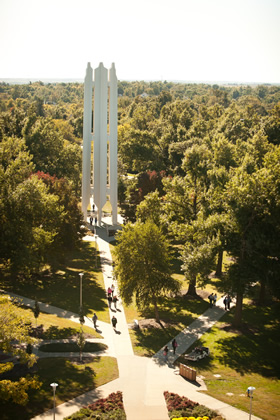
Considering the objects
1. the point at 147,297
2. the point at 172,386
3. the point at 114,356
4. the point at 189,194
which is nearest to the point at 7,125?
the point at 189,194

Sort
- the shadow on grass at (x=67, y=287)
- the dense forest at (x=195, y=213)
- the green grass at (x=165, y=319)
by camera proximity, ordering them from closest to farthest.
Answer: the green grass at (x=165, y=319) → the dense forest at (x=195, y=213) → the shadow on grass at (x=67, y=287)

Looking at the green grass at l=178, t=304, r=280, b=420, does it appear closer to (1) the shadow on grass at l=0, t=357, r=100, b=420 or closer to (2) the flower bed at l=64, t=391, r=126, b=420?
(2) the flower bed at l=64, t=391, r=126, b=420

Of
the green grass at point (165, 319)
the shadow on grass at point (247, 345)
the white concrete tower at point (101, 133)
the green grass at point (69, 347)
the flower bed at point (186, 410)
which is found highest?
the white concrete tower at point (101, 133)

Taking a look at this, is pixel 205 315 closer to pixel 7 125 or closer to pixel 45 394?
pixel 45 394

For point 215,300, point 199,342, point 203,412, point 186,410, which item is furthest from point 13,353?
point 215,300

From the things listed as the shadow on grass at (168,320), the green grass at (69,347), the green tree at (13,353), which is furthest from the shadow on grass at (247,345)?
the green tree at (13,353)

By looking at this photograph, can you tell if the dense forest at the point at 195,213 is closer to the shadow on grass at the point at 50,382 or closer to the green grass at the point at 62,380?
the shadow on grass at the point at 50,382
